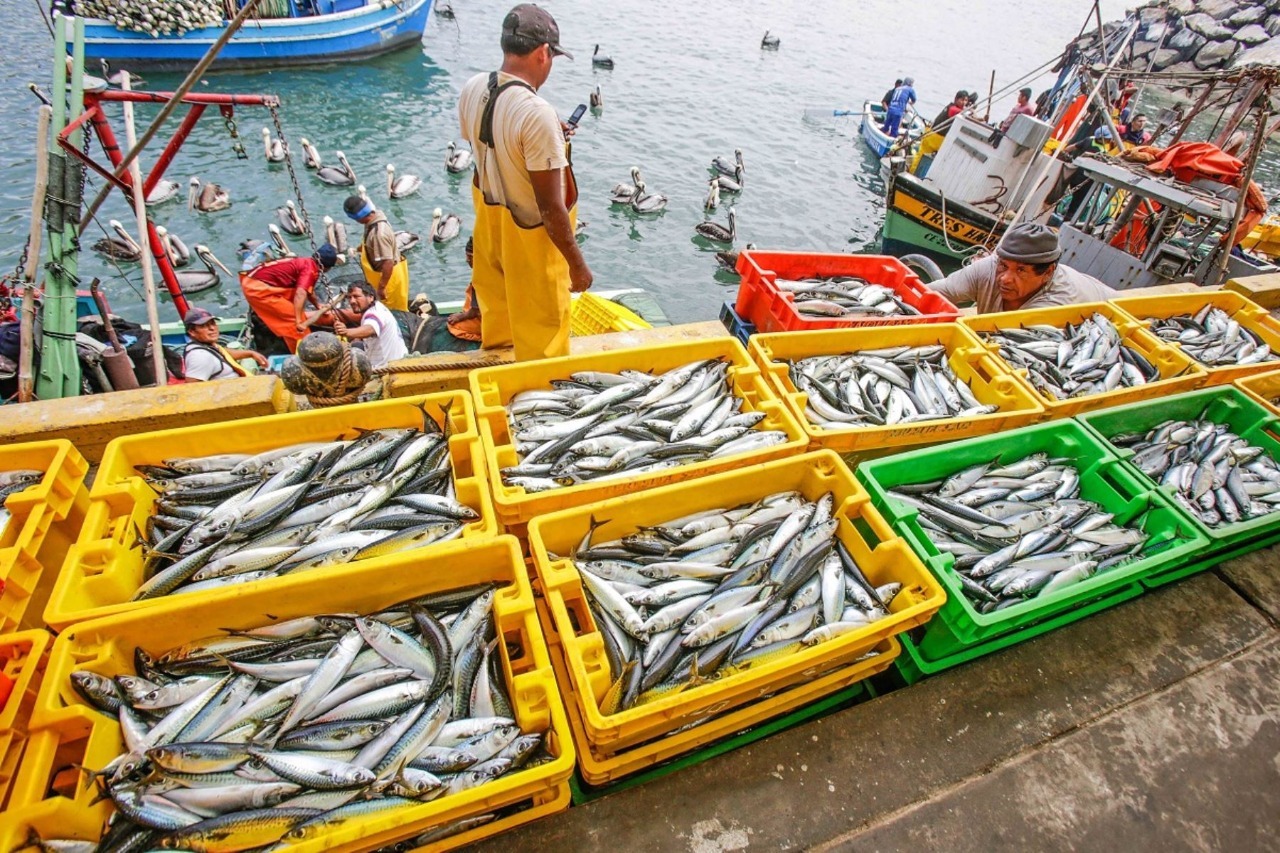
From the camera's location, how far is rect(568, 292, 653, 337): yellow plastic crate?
21.2 feet

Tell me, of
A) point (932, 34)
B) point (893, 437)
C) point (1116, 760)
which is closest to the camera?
point (1116, 760)

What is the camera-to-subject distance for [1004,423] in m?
3.42

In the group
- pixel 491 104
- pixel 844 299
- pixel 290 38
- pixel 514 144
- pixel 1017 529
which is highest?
pixel 491 104

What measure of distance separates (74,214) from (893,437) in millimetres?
6400

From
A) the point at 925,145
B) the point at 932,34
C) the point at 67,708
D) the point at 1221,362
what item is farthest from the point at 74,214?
the point at 932,34

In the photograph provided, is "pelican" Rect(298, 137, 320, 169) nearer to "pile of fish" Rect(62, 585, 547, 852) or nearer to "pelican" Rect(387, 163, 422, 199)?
"pelican" Rect(387, 163, 422, 199)

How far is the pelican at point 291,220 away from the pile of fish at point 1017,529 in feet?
46.0

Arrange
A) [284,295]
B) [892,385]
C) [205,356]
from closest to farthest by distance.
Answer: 1. [892,385]
2. [205,356]
3. [284,295]

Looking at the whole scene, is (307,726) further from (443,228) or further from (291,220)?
(291,220)

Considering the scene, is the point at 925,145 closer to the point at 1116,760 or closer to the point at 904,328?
the point at 904,328

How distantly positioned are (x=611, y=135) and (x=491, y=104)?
18.8 metres

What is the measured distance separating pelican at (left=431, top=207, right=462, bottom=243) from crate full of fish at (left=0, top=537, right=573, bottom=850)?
12.6 meters

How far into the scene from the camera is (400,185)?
50.4 ft

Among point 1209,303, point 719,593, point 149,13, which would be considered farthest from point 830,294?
point 149,13
